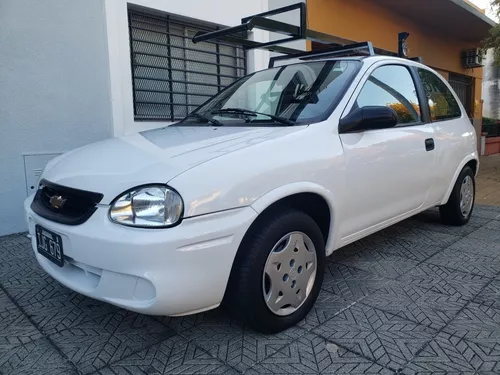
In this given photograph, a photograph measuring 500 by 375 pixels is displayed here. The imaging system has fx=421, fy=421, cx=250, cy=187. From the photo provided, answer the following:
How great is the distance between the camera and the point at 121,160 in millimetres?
2375

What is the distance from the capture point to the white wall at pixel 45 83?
4297mm

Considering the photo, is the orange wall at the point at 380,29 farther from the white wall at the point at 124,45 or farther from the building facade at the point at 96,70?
the white wall at the point at 124,45

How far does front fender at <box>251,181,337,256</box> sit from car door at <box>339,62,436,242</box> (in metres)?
0.12

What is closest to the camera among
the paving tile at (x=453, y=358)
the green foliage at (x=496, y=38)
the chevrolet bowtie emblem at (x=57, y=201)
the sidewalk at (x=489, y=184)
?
the paving tile at (x=453, y=358)

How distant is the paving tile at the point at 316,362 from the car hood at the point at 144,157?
110 cm

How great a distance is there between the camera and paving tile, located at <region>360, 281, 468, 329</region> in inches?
104

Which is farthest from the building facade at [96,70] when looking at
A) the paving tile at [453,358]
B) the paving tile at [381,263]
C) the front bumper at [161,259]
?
the paving tile at [381,263]

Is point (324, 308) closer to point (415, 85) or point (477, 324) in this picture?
point (477, 324)

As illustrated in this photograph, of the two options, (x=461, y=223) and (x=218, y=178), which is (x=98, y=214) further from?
(x=461, y=223)

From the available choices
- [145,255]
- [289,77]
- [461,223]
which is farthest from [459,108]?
[145,255]

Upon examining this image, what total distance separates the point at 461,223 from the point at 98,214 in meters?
4.08

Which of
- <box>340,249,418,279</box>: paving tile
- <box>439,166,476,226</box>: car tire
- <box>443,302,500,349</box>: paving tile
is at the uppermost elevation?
<box>439,166,476,226</box>: car tire

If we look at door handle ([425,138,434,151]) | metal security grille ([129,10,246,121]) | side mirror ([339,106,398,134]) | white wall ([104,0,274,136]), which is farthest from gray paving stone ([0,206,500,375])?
metal security grille ([129,10,246,121])

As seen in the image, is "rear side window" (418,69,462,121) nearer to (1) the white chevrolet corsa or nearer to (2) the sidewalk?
(1) the white chevrolet corsa
